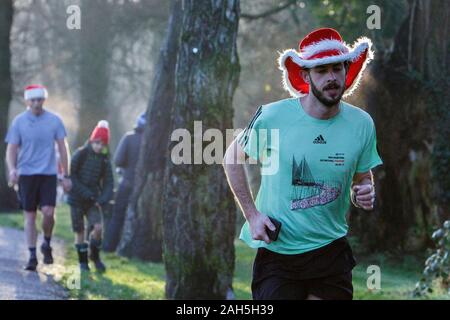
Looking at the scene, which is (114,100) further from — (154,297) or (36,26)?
(154,297)

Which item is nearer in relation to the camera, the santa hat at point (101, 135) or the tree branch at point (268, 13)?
the santa hat at point (101, 135)

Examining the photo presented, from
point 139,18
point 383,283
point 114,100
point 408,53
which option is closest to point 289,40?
point 139,18

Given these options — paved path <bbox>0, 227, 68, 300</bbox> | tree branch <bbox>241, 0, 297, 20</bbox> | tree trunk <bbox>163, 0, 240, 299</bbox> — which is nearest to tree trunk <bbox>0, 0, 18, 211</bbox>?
tree branch <bbox>241, 0, 297, 20</bbox>

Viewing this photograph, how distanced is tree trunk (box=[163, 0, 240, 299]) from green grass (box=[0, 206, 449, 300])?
127 cm

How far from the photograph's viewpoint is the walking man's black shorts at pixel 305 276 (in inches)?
219

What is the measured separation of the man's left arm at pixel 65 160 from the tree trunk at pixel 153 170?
3464 mm

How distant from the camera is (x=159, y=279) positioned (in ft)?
46.4

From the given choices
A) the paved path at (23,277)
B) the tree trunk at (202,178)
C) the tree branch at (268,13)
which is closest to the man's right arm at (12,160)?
the paved path at (23,277)

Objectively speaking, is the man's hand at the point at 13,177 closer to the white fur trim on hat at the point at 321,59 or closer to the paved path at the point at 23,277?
the paved path at the point at 23,277

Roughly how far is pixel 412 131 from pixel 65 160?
20.3 ft

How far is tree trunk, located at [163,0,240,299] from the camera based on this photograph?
405 inches

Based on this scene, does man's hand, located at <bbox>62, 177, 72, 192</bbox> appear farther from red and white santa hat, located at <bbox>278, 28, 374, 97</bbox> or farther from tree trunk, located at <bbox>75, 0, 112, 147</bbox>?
tree trunk, located at <bbox>75, 0, 112, 147</bbox>

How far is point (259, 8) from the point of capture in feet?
93.7
